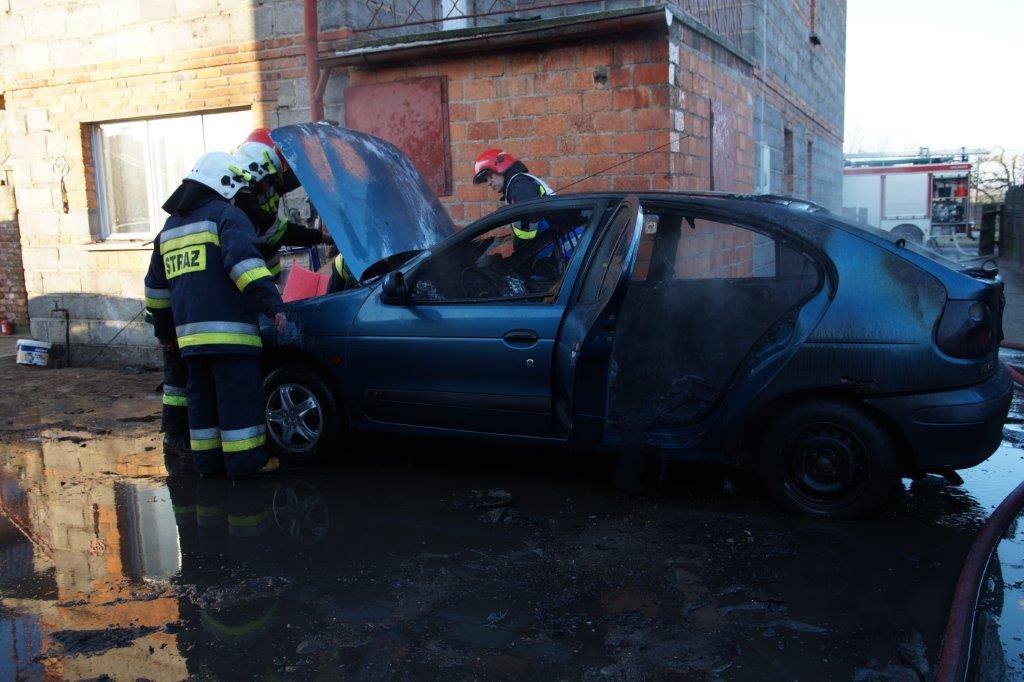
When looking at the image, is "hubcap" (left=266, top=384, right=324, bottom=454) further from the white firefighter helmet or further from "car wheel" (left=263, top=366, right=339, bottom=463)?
the white firefighter helmet

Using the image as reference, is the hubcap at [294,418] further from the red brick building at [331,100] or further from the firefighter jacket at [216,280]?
the red brick building at [331,100]

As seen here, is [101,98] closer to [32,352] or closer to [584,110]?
[32,352]

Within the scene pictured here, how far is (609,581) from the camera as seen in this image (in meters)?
3.49

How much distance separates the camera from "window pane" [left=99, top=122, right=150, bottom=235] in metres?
8.91

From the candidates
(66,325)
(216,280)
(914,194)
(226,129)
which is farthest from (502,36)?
(914,194)

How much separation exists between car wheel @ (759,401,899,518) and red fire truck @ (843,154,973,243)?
23346 millimetres

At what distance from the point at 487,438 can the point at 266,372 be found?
1.52 metres

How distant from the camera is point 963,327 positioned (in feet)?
12.0

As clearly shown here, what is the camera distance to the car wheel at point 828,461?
3.83m

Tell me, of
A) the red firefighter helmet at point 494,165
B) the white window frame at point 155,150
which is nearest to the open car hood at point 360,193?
the red firefighter helmet at point 494,165

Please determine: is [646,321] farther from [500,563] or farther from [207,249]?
[207,249]

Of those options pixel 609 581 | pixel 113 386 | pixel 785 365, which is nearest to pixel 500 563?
pixel 609 581

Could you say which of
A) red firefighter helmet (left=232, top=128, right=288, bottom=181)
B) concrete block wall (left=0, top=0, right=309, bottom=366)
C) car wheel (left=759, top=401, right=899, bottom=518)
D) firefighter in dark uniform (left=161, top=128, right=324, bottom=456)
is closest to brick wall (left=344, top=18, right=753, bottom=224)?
concrete block wall (left=0, top=0, right=309, bottom=366)

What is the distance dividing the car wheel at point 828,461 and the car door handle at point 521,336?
120cm
